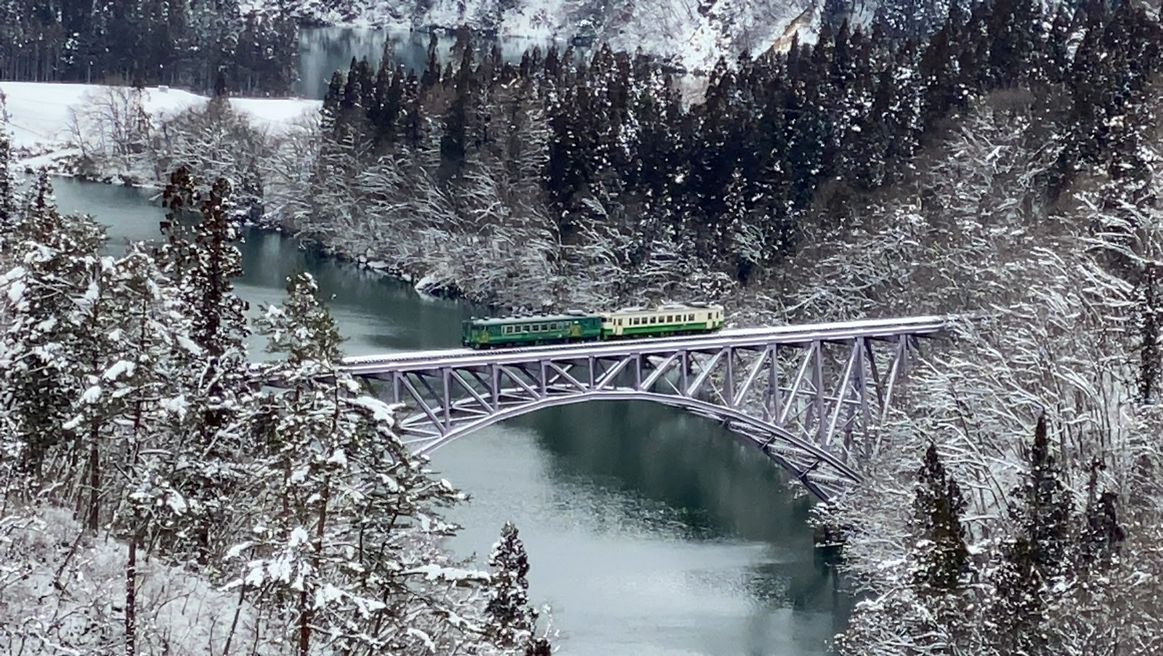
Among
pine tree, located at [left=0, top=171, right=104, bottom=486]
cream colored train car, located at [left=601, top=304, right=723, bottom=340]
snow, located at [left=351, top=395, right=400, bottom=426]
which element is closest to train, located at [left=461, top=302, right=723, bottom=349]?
cream colored train car, located at [left=601, top=304, right=723, bottom=340]

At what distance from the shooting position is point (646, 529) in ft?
146

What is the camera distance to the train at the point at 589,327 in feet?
133

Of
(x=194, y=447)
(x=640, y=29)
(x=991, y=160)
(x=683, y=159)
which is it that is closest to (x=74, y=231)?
(x=194, y=447)

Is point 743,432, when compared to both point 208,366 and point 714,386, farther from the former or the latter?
point 208,366

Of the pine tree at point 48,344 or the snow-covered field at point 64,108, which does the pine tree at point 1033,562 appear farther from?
the snow-covered field at point 64,108

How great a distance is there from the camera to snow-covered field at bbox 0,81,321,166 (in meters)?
108

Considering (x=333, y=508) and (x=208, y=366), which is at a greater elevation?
(x=208, y=366)

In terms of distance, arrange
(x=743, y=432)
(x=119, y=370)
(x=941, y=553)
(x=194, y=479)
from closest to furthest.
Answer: (x=119, y=370), (x=194, y=479), (x=941, y=553), (x=743, y=432)

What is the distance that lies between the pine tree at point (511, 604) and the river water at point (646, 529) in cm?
747

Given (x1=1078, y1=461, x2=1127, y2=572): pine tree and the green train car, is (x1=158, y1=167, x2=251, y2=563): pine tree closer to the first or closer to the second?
the green train car

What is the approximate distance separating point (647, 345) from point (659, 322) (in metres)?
2.46

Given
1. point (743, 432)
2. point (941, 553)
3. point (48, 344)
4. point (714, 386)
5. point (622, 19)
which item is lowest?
point (743, 432)

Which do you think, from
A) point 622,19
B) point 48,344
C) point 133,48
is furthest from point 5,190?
point 622,19

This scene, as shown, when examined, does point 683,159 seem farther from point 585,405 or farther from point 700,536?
point 700,536
